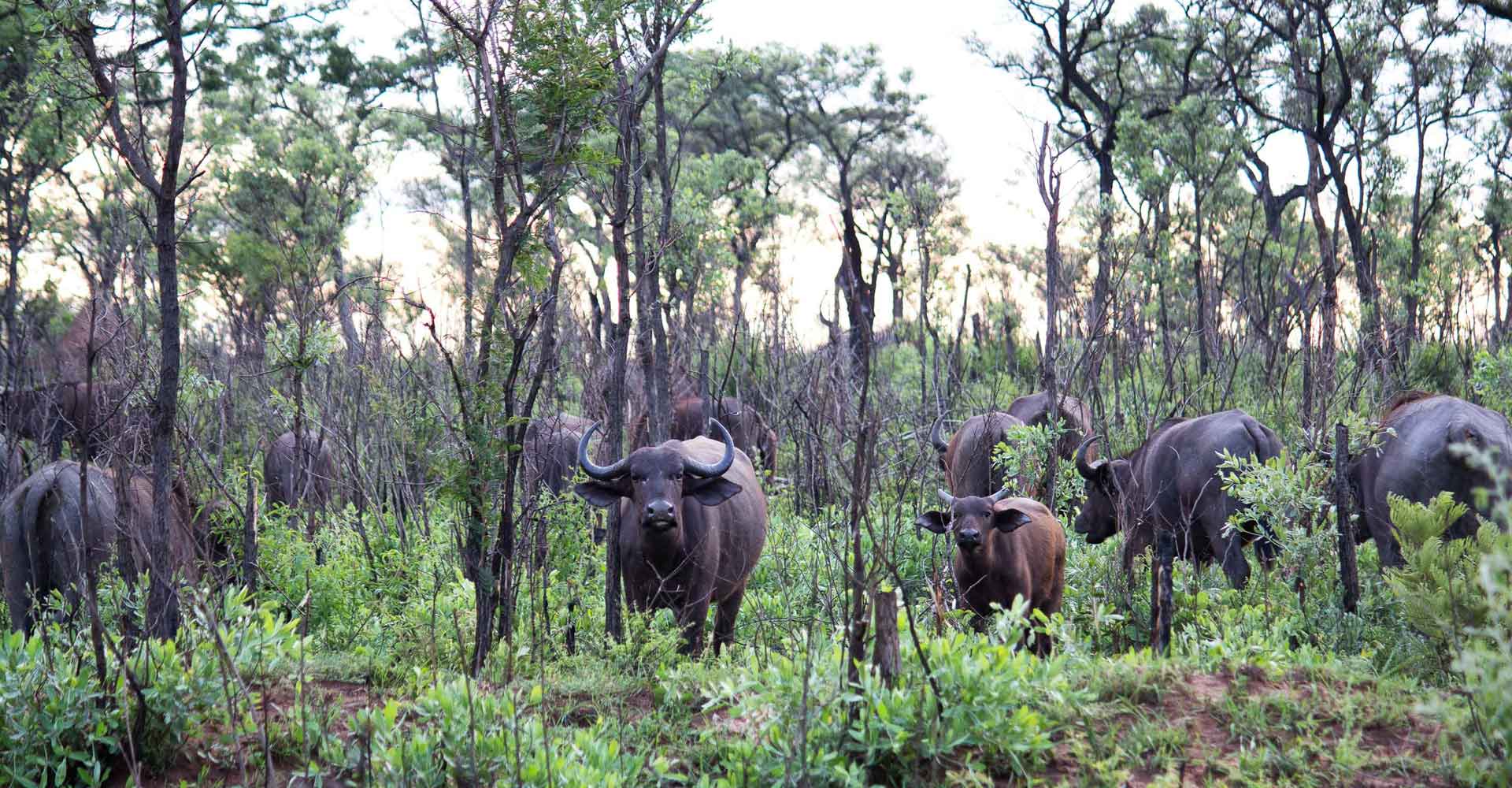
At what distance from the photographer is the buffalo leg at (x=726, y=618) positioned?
789cm

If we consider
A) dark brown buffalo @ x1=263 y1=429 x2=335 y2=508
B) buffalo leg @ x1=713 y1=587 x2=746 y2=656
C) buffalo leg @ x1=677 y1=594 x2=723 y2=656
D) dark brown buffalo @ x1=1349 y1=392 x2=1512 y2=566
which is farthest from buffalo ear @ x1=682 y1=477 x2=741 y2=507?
dark brown buffalo @ x1=263 y1=429 x2=335 y2=508

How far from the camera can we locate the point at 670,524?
679 cm

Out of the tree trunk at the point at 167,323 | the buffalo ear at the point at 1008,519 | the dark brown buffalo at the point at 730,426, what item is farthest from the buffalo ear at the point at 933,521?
the dark brown buffalo at the point at 730,426

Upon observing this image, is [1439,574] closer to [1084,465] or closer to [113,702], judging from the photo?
[1084,465]

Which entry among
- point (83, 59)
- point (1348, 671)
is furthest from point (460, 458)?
point (1348, 671)

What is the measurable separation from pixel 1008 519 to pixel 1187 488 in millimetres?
2465

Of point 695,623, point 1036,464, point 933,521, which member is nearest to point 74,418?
point 695,623

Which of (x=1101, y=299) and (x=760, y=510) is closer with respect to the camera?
(x=760, y=510)

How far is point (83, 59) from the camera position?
567cm

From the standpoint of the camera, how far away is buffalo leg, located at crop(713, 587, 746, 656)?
789 cm

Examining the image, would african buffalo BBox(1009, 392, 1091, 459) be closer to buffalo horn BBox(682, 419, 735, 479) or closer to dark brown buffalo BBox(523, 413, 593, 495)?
buffalo horn BBox(682, 419, 735, 479)

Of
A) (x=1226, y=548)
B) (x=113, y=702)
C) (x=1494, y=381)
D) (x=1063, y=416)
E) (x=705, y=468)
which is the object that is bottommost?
(x=1226, y=548)

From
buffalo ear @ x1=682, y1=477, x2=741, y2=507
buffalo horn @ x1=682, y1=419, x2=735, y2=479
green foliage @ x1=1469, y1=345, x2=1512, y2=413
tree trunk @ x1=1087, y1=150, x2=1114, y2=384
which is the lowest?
buffalo ear @ x1=682, y1=477, x2=741, y2=507

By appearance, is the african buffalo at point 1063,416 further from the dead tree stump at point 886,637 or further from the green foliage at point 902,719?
the dead tree stump at point 886,637
